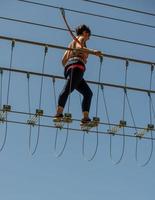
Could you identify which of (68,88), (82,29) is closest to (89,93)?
(68,88)

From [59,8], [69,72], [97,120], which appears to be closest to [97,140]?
[97,120]

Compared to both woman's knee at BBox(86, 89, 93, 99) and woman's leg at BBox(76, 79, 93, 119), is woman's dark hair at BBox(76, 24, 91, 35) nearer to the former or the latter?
woman's leg at BBox(76, 79, 93, 119)

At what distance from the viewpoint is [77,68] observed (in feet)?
34.4

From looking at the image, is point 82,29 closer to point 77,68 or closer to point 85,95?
point 77,68

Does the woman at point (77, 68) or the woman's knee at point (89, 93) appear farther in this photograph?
the woman's knee at point (89, 93)

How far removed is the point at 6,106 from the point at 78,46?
1.51m

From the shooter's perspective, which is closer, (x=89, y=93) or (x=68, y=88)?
(x=68, y=88)

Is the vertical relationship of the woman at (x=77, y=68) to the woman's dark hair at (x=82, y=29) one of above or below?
below

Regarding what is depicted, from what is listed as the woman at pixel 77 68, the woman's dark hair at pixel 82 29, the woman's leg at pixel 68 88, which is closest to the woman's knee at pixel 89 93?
the woman at pixel 77 68

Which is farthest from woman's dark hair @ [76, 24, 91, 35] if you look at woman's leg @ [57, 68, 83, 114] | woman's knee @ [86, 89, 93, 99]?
woman's knee @ [86, 89, 93, 99]

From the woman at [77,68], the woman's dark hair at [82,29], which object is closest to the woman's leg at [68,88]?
the woman at [77,68]

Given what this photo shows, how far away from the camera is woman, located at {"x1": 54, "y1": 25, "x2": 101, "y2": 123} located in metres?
10.4

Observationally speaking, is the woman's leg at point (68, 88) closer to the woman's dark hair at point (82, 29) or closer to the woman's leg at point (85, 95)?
the woman's leg at point (85, 95)

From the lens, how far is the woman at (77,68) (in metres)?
10.4
